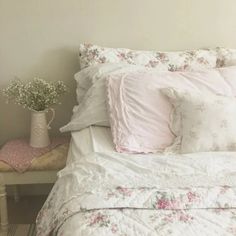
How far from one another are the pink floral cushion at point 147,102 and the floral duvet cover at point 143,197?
196 millimetres

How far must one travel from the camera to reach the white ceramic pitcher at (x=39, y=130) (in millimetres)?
2121

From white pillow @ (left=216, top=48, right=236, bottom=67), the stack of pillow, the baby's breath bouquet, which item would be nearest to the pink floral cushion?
the stack of pillow

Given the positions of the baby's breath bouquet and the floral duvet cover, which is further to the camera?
the baby's breath bouquet

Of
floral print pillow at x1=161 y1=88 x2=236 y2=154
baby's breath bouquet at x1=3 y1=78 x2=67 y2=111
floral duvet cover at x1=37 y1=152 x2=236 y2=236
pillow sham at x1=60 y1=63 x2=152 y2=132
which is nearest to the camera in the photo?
→ floral duvet cover at x1=37 y1=152 x2=236 y2=236

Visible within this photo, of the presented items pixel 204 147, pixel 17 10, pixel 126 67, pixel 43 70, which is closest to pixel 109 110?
pixel 126 67

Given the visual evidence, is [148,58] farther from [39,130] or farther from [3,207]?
[3,207]

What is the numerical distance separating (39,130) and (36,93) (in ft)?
0.73

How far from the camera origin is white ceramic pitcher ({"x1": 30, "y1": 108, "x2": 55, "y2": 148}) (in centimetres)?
212

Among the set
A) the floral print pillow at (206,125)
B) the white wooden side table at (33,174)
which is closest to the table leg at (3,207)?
the white wooden side table at (33,174)

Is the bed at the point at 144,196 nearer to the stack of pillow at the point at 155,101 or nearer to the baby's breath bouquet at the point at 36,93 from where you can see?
the stack of pillow at the point at 155,101

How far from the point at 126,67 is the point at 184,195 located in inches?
37.1

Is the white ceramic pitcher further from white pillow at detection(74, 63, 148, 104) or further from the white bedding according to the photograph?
the white bedding

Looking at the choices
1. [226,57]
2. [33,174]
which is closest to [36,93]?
[33,174]

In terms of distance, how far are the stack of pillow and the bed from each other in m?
0.11
